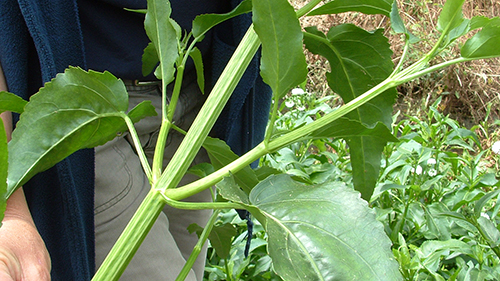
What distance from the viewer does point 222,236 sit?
0.83 meters

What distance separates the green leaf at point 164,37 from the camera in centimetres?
45

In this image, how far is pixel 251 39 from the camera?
43 centimetres

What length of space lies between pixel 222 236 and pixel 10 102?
1.55ft

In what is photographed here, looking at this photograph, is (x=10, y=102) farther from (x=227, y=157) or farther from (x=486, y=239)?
(x=486, y=239)

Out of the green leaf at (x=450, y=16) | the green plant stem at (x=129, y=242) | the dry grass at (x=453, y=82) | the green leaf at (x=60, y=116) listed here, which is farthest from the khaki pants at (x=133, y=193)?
the dry grass at (x=453, y=82)

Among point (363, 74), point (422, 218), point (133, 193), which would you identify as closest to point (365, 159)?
point (363, 74)

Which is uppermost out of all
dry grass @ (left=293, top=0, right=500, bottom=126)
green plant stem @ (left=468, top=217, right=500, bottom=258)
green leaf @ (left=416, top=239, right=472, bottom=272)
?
dry grass @ (left=293, top=0, right=500, bottom=126)

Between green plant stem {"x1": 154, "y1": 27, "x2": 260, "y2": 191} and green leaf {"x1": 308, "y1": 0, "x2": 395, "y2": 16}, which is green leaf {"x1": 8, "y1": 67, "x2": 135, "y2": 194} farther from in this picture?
green leaf {"x1": 308, "y1": 0, "x2": 395, "y2": 16}

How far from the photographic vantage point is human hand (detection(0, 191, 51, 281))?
45 cm

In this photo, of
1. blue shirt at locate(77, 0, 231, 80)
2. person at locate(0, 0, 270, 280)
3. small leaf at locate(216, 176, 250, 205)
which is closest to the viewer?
small leaf at locate(216, 176, 250, 205)

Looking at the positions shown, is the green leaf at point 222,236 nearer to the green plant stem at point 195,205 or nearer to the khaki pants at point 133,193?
the khaki pants at point 133,193

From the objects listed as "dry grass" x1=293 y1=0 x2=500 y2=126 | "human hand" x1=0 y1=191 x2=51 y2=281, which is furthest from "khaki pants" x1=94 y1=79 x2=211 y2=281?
"dry grass" x1=293 y1=0 x2=500 y2=126

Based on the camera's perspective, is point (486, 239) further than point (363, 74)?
Yes

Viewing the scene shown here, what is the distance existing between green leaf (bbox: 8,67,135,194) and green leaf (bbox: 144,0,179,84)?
52 mm
